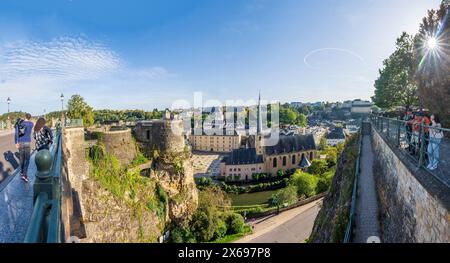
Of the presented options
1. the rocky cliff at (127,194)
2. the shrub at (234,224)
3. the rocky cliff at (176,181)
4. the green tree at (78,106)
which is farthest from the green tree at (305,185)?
the green tree at (78,106)

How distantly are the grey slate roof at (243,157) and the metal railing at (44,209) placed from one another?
163 feet

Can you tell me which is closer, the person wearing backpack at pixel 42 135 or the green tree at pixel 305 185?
the person wearing backpack at pixel 42 135

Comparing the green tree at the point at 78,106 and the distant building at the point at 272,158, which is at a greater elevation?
the green tree at the point at 78,106

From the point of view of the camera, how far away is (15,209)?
4480mm

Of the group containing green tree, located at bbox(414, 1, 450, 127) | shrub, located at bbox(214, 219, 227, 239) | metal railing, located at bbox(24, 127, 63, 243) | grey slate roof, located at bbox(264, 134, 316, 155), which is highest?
green tree, located at bbox(414, 1, 450, 127)

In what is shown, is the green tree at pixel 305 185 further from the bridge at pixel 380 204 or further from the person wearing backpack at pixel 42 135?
the person wearing backpack at pixel 42 135

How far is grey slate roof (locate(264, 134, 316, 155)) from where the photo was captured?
5588cm

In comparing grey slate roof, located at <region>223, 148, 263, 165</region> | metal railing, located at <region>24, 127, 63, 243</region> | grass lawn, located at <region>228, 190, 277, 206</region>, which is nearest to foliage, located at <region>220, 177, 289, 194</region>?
grass lawn, located at <region>228, 190, 277, 206</region>

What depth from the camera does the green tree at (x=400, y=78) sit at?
26.5 m

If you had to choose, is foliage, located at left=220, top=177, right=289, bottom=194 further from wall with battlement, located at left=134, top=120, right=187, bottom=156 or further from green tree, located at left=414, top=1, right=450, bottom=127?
green tree, located at left=414, top=1, right=450, bottom=127

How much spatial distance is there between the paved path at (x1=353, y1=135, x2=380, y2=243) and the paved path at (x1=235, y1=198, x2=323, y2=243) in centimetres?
1374

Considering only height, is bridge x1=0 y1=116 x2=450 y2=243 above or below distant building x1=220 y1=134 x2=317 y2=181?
above
